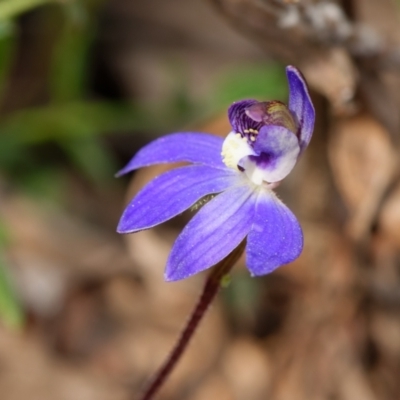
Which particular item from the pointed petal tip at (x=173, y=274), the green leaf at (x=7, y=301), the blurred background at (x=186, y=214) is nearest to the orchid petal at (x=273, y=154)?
the pointed petal tip at (x=173, y=274)

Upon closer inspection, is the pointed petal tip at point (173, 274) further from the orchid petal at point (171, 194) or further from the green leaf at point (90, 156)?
the green leaf at point (90, 156)

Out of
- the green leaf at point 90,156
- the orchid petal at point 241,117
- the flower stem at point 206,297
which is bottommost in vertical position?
the green leaf at point 90,156

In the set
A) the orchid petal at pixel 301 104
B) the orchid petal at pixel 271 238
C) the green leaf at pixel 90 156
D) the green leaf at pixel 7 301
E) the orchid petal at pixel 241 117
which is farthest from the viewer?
the green leaf at pixel 90 156

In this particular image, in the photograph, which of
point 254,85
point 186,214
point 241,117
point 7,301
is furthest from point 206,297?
point 254,85

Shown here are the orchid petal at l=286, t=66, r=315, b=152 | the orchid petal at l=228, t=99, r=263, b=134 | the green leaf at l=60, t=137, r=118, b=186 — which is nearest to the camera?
the orchid petal at l=286, t=66, r=315, b=152

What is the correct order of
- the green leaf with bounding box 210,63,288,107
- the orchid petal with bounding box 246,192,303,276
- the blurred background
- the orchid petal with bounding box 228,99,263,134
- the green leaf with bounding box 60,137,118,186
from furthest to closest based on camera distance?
the green leaf with bounding box 60,137,118,186 < the green leaf with bounding box 210,63,288,107 < the blurred background < the orchid petal with bounding box 228,99,263,134 < the orchid petal with bounding box 246,192,303,276

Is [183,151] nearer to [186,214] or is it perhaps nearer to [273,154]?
[273,154]

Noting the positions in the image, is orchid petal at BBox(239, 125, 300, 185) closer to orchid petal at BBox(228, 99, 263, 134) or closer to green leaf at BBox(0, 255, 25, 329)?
orchid petal at BBox(228, 99, 263, 134)

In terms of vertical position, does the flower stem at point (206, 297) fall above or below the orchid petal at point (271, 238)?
below

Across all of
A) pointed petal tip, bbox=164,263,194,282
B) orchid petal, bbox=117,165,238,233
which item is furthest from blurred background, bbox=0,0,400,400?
pointed petal tip, bbox=164,263,194,282
